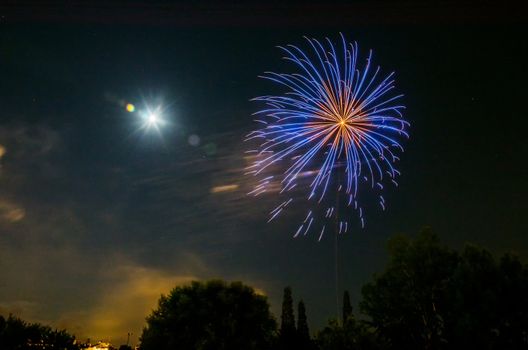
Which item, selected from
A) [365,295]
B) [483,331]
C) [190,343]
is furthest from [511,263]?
[190,343]

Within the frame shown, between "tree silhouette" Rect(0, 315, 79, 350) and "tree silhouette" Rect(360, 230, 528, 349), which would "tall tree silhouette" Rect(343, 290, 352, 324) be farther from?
"tree silhouette" Rect(0, 315, 79, 350)

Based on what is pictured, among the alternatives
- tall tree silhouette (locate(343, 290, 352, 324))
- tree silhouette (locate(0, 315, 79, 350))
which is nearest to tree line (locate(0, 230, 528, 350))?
tree silhouette (locate(0, 315, 79, 350))

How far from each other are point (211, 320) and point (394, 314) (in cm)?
2106

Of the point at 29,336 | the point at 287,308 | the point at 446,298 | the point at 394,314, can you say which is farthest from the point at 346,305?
the point at 29,336

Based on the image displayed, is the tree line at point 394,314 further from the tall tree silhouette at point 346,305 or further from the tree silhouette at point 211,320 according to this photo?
the tall tree silhouette at point 346,305

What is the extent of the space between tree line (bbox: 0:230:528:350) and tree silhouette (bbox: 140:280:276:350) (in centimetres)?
12

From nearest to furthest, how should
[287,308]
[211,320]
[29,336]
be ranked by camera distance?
[29,336] → [211,320] → [287,308]

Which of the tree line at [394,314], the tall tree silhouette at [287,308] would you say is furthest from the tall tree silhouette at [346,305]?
the tree line at [394,314]

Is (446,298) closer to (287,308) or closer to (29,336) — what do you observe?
(287,308)

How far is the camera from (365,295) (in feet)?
180

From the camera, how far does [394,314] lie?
52.0 meters

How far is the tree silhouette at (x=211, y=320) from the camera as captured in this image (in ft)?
182

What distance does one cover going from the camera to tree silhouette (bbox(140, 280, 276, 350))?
182ft

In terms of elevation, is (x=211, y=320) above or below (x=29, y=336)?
above
